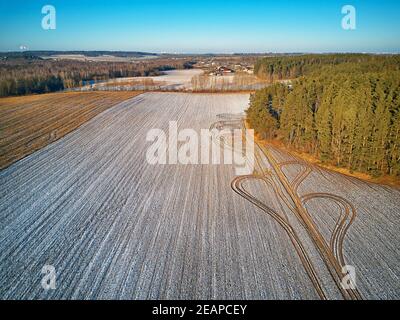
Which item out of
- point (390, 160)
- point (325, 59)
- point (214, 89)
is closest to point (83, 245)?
point (390, 160)

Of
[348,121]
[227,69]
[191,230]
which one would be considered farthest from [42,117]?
[227,69]

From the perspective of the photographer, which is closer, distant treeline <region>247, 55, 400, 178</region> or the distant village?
distant treeline <region>247, 55, 400, 178</region>

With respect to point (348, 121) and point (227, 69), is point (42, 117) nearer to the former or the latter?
point (348, 121)

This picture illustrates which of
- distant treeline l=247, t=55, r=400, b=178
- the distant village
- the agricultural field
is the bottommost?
the agricultural field

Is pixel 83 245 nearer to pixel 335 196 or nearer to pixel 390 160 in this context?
pixel 335 196

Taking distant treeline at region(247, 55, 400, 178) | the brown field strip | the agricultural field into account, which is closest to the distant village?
the brown field strip

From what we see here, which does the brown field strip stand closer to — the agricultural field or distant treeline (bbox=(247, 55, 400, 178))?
the agricultural field
